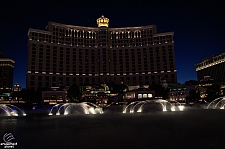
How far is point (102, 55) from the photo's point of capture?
155000 millimetres

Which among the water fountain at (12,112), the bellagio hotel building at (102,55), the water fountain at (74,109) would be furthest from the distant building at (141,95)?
the water fountain at (12,112)

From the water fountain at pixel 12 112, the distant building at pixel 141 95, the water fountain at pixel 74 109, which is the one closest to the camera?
the water fountain at pixel 12 112

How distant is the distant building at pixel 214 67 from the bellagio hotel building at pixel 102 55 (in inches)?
1544

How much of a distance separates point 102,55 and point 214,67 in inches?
3980

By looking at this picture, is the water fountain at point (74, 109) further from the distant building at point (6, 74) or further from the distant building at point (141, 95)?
the distant building at point (6, 74)

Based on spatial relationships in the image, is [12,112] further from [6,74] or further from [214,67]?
[214,67]

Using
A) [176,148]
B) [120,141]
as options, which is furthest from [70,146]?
[176,148]

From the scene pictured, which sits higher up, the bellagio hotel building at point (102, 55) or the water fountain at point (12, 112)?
the bellagio hotel building at point (102, 55)

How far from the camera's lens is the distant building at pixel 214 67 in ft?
497

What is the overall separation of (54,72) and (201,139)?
5549 inches

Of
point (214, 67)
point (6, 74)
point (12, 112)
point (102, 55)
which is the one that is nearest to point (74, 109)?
point (12, 112)

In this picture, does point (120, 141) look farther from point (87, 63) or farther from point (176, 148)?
point (87, 63)

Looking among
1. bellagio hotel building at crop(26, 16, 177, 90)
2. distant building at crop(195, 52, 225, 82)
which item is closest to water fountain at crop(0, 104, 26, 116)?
bellagio hotel building at crop(26, 16, 177, 90)

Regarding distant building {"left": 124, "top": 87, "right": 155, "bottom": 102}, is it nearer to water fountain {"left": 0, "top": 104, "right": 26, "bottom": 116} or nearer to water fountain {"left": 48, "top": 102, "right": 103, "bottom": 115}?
water fountain {"left": 48, "top": 102, "right": 103, "bottom": 115}
